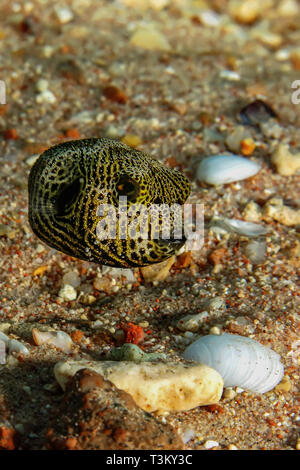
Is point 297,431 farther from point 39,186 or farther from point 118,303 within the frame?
point 39,186

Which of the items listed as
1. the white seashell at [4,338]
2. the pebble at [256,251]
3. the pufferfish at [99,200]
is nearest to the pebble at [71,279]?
the pufferfish at [99,200]

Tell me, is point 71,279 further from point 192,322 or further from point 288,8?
point 288,8

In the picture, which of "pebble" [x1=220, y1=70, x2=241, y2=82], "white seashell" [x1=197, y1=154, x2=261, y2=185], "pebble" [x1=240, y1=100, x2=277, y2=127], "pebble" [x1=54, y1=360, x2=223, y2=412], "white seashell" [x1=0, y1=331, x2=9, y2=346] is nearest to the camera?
"pebble" [x1=54, y1=360, x2=223, y2=412]

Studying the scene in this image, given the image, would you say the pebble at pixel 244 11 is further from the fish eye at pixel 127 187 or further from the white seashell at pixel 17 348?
the white seashell at pixel 17 348

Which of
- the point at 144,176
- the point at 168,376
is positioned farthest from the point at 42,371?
the point at 144,176

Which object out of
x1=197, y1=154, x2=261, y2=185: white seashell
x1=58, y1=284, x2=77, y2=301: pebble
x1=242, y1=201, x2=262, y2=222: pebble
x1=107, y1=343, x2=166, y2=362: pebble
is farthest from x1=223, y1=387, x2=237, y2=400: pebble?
x1=197, y1=154, x2=261, y2=185: white seashell

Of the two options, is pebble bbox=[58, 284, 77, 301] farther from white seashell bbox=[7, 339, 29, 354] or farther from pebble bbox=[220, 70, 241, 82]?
pebble bbox=[220, 70, 241, 82]
